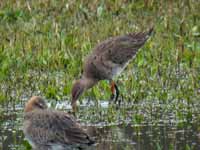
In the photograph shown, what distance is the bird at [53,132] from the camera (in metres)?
9.58

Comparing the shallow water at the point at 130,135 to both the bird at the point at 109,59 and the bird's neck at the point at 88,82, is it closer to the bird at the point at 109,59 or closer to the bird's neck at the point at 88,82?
the bird's neck at the point at 88,82

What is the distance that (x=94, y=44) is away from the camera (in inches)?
570

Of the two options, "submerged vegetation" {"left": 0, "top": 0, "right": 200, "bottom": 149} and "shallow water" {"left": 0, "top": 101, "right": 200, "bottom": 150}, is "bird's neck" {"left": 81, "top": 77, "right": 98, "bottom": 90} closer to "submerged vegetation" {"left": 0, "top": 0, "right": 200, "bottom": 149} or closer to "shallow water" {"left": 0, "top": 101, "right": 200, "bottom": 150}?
"submerged vegetation" {"left": 0, "top": 0, "right": 200, "bottom": 149}

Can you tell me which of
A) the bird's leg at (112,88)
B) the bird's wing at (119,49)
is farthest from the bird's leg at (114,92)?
the bird's wing at (119,49)

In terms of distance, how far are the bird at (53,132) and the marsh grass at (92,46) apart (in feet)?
A: 4.27

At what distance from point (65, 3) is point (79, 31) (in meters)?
1.53

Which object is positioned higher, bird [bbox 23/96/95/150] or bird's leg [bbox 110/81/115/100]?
bird's leg [bbox 110/81/115/100]

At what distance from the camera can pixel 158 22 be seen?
15438 millimetres

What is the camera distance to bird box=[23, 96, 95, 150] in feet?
31.4

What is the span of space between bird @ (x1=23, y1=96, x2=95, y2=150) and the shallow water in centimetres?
28

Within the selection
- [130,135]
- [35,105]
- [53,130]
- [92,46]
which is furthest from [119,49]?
[53,130]

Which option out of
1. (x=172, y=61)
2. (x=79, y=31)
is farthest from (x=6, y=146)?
(x=79, y=31)

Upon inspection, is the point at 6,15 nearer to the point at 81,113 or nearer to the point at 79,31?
the point at 79,31

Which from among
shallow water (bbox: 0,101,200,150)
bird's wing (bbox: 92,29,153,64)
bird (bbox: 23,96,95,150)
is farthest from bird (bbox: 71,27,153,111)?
bird (bbox: 23,96,95,150)
